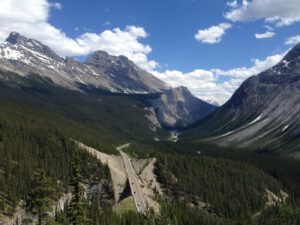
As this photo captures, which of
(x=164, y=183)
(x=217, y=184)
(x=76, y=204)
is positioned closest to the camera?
(x=76, y=204)

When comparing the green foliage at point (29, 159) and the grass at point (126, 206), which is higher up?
the green foliage at point (29, 159)

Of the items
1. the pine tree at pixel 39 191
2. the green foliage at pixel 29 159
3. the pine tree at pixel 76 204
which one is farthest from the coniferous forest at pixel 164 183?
the pine tree at pixel 39 191

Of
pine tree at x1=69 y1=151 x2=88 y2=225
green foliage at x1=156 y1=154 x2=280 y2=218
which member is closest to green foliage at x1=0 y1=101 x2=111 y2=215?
green foliage at x1=156 y1=154 x2=280 y2=218

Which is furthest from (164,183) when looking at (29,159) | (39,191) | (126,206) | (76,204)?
(39,191)

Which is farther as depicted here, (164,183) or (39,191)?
(164,183)

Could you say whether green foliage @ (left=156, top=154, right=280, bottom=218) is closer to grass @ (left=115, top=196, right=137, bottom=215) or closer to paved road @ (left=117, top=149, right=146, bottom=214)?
paved road @ (left=117, top=149, right=146, bottom=214)

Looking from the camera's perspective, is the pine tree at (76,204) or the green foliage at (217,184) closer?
the pine tree at (76,204)

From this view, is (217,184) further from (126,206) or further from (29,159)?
(29,159)

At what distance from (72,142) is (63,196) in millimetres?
48579

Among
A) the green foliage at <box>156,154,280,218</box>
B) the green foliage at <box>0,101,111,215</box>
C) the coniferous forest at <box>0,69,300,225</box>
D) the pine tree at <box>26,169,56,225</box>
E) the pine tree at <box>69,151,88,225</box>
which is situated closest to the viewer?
the pine tree at <box>26,169,56,225</box>

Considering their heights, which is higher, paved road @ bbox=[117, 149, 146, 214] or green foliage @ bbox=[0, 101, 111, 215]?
green foliage @ bbox=[0, 101, 111, 215]

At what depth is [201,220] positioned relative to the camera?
4060 inches

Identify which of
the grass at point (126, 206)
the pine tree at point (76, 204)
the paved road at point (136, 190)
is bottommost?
the grass at point (126, 206)

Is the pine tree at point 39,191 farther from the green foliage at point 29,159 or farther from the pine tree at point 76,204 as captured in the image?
the green foliage at point 29,159
